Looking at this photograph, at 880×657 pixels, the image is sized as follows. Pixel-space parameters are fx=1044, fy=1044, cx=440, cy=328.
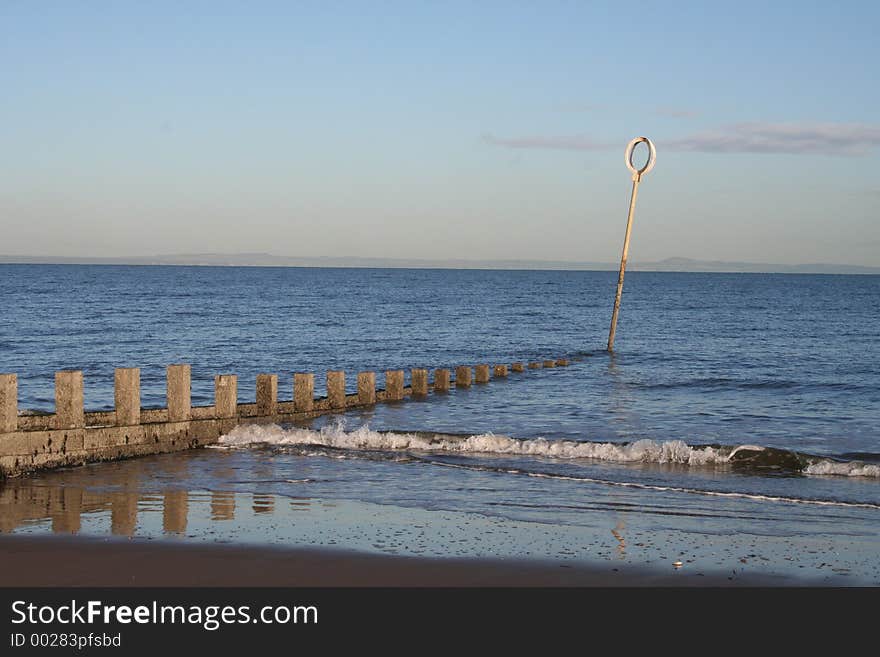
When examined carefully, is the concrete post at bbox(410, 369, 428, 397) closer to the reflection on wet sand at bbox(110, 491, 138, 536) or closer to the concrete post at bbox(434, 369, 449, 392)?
the concrete post at bbox(434, 369, 449, 392)

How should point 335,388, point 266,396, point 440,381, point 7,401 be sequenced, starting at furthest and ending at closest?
point 440,381 < point 335,388 < point 266,396 < point 7,401

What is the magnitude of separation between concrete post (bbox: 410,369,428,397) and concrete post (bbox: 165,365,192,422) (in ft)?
32.7

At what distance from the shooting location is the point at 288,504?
1188 cm

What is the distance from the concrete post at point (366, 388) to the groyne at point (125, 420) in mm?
2375

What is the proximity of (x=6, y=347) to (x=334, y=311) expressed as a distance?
38.4 meters

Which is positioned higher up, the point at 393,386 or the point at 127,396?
the point at 127,396

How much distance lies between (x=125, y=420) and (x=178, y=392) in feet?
3.52

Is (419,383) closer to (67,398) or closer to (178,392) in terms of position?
(178,392)

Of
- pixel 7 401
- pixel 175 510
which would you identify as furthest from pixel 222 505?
pixel 7 401

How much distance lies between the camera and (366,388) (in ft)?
72.4

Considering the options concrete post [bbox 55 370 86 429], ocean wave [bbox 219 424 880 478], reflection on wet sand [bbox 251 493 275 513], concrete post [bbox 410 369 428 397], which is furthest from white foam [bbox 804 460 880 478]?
concrete post [bbox 410 369 428 397]

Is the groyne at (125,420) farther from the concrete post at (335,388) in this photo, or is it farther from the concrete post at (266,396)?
the concrete post at (335,388)
